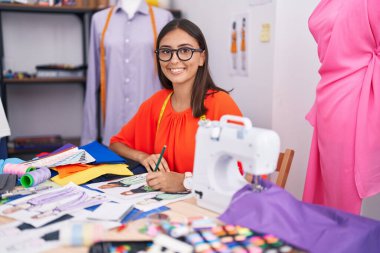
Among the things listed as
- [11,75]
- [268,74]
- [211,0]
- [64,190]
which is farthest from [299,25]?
[11,75]

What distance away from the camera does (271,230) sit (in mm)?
1131

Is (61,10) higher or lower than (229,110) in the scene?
higher

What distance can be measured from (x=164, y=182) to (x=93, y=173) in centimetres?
31

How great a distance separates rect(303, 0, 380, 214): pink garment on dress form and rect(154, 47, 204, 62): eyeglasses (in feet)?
1.84

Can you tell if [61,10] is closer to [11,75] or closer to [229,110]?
[11,75]

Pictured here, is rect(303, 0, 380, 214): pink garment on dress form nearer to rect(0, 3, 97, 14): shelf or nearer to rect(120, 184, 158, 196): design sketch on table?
rect(120, 184, 158, 196): design sketch on table

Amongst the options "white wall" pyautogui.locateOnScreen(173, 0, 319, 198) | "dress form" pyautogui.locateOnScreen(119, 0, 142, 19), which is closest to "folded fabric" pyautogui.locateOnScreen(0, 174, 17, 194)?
"white wall" pyautogui.locateOnScreen(173, 0, 319, 198)

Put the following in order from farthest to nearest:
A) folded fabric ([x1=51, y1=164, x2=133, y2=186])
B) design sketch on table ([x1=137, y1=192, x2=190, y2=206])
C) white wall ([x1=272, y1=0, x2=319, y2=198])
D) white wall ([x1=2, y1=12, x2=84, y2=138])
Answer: white wall ([x1=2, y1=12, x2=84, y2=138]) < white wall ([x1=272, y1=0, x2=319, y2=198]) < folded fabric ([x1=51, y1=164, x2=133, y2=186]) < design sketch on table ([x1=137, y1=192, x2=190, y2=206])

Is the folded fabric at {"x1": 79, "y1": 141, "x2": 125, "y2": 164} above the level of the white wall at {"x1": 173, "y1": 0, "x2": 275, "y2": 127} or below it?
below

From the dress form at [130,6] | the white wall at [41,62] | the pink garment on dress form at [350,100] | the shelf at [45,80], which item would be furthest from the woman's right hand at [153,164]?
the white wall at [41,62]

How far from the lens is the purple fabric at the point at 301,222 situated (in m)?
1.10

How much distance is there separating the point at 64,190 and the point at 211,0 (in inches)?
89.7

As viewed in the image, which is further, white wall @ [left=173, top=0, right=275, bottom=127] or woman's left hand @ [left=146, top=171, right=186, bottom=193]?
white wall @ [left=173, top=0, right=275, bottom=127]

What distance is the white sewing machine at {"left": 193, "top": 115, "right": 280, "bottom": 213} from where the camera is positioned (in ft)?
4.12
